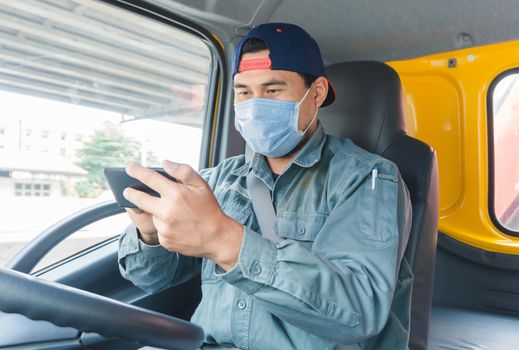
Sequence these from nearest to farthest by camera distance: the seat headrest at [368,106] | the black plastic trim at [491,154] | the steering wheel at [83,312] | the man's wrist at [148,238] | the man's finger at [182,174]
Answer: the steering wheel at [83,312] → the man's finger at [182,174] → the man's wrist at [148,238] → the seat headrest at [368,106] → the black plastic trim at [491,154]

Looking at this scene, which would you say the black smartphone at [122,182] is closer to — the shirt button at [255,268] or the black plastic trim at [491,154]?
the shirt button at [255,268]

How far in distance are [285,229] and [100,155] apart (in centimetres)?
76

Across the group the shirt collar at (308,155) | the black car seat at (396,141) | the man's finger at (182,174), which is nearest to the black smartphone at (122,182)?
the man's finger at (182,174)

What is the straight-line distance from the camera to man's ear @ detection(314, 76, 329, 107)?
4.93ft

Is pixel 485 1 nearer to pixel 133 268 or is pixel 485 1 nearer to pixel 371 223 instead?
pixel 371 223

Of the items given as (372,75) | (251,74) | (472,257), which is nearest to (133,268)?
(251,74)

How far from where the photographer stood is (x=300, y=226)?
1.30 meters

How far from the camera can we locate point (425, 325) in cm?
148

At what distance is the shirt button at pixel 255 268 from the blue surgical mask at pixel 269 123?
0.56 meters

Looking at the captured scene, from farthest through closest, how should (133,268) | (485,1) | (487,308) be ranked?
1. (487,308)
2. (485,1)
3. (133,268)

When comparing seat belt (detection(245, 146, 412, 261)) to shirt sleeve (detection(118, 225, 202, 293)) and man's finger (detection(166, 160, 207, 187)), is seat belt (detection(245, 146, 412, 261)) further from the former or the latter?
man's finger (detection(166, 160, 207, 187))

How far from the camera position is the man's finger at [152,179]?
0.81 metres

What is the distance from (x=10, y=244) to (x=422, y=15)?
69.2 inches

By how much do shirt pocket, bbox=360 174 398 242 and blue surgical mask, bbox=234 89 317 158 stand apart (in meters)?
0.29
